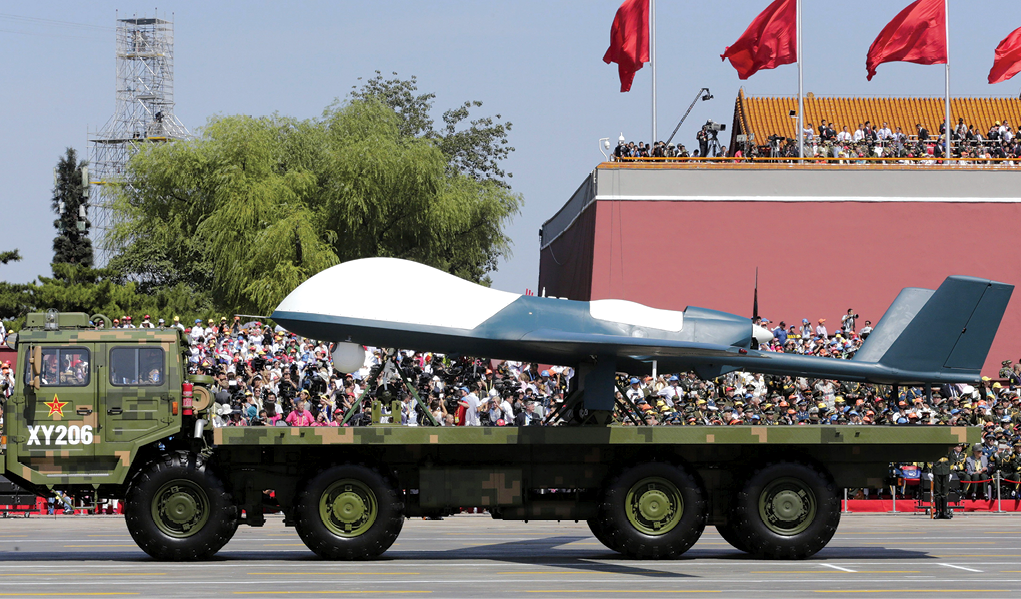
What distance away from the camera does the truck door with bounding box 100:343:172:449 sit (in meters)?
14.7

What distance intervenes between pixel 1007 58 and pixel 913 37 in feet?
10.9

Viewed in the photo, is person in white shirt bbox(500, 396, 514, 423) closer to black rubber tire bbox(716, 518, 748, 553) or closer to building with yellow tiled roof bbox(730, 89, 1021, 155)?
black rubber tire bbox(716, 518, 748, 553)

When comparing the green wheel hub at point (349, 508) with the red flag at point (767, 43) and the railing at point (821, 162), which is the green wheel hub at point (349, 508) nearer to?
the railing at point (821, 162)

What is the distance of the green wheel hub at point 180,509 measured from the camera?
1448cm

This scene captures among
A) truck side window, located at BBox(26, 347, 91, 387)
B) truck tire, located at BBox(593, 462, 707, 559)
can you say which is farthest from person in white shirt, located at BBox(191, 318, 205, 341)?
truck tire, located at BBox(593, 462, 707, 559)

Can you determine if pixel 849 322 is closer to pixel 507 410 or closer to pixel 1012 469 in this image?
pixel 1012 469

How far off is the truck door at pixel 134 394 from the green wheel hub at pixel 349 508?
2.11 metres

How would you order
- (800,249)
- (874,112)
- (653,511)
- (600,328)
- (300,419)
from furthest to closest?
(874,112) < (800,249) < (300,419) < (600,328) < (653,511)

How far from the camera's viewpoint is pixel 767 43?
38.4 meters

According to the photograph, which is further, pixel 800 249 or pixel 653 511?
pixel 800 249

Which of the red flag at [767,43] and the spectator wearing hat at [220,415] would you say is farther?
the red flag at [767,43]

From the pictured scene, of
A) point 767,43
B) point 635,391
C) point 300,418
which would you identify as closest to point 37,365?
point 300,418

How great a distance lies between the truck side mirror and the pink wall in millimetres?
26124

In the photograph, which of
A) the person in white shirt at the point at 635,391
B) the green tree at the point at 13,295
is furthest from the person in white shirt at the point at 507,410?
the green tree at the point at 13,295
